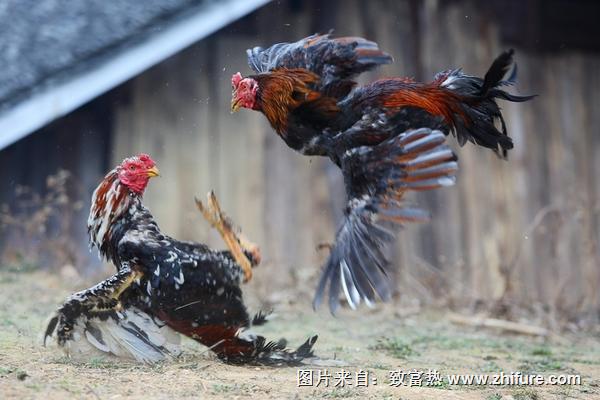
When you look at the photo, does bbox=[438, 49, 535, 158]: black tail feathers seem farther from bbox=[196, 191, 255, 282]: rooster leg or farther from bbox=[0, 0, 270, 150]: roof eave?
bbox=[0, 0, 270, 150]: roof eave

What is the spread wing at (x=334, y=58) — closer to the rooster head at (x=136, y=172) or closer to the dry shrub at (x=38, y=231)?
the rooster head at (x=136, y=172)

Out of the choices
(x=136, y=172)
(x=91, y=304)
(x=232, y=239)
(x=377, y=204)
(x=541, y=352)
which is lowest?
(x=541, y=352)

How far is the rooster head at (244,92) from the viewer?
4.93 meters

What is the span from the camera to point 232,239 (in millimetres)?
4645

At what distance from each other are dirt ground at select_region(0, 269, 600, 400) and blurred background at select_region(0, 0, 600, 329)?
2.01 ft

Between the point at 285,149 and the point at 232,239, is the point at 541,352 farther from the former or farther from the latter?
the point at 285,149

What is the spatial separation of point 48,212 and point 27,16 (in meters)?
1.78

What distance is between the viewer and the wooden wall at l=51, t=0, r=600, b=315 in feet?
26.7

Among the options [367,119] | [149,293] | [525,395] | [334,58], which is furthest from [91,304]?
[525,395]

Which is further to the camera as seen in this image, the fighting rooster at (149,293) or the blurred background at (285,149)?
the blurred background at (285,149)

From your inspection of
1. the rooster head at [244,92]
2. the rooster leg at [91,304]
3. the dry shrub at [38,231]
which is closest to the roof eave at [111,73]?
the dry shrub at [38,231]

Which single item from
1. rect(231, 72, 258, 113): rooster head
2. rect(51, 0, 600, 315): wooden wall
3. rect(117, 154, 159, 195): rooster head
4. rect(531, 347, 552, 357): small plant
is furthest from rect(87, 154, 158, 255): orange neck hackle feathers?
rect(51, 0, 600, 315): wooden wall

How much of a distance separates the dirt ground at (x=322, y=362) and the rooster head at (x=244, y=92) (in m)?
1.44

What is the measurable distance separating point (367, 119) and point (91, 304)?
1.83 meters
